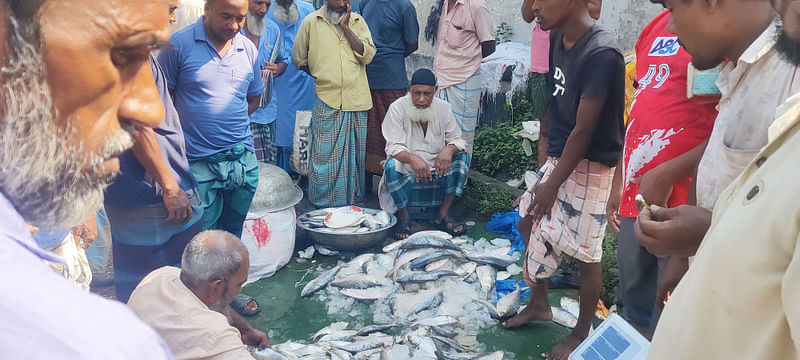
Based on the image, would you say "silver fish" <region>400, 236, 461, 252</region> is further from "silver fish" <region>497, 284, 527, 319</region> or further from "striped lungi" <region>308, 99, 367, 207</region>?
"striped lungi" <region>308, 99, 367, 207</region>

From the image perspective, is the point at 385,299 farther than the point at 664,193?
Yes

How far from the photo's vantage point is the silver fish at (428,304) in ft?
13.3

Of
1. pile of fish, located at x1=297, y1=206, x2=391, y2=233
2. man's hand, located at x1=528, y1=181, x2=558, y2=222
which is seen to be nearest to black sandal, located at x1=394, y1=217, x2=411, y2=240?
pile of fish, located at x1=297, y1=206, x2=391, y2=233

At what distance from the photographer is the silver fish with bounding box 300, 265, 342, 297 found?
4.42 m

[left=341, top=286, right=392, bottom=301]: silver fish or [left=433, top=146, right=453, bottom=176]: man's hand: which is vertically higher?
[left=433, top=146, right=453, bottom=176]: man's hand

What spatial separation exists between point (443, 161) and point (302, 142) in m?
1.89

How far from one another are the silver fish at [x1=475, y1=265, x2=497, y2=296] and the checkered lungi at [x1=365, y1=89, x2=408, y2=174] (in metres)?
2.32

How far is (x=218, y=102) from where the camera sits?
12.2 ft

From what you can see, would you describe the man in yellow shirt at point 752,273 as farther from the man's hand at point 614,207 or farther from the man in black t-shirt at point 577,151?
the man's hand at point 614,207

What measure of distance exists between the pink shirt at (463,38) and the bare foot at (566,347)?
12.0ft

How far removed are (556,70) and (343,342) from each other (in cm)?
229

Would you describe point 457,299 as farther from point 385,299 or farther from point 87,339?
point 87,339

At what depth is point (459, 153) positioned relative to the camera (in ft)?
18.9

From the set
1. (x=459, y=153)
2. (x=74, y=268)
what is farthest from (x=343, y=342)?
(x=459, y=153)
